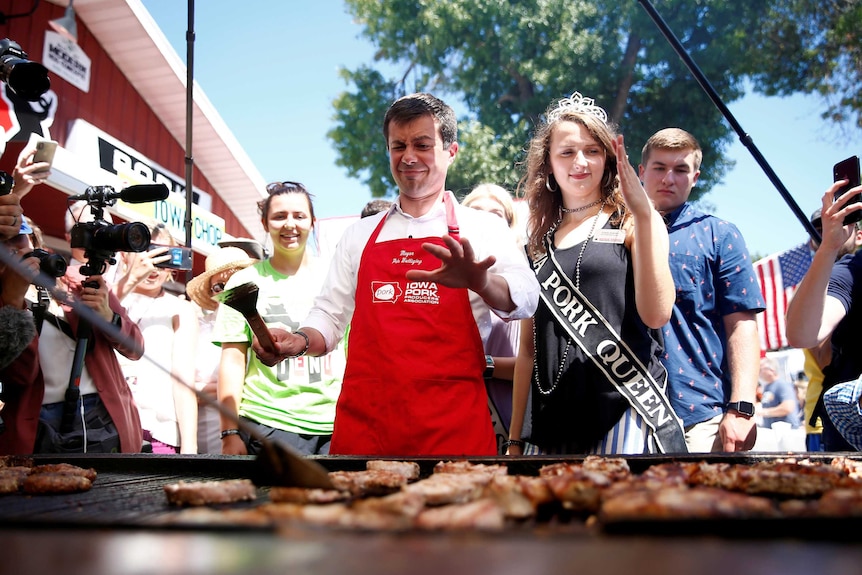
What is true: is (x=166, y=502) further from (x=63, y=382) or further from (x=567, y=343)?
(x=63, y=382)

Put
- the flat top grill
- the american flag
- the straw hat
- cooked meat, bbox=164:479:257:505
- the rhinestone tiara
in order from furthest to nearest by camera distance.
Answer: the american flag, the straw hat, the rhinestone tiara, cooked meat, bbox=164:479:257:505, the flat top grill

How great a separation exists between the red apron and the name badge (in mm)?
519

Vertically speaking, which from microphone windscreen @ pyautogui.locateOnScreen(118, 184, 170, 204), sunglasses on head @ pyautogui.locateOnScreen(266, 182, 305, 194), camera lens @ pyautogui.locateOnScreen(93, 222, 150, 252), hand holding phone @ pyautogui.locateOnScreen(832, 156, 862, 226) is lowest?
camera lens @ pyautogui.locateOnScreen(93, 222, 150, 252)

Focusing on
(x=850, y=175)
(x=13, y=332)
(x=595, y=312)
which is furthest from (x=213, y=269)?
(x=850, y=175)

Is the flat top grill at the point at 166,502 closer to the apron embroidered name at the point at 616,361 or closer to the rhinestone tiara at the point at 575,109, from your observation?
the apron embroidered name at the point at 616,361

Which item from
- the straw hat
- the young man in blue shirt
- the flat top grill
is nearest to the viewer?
the flat top grill

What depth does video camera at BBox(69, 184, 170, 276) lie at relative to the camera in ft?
9.39

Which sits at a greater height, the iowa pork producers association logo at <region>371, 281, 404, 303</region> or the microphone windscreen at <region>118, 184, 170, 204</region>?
the microphone windscreen at <region>118, 184, 170, 204</region>

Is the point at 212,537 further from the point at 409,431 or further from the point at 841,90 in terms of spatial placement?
the point at 841,90

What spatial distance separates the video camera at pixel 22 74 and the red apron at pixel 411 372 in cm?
146

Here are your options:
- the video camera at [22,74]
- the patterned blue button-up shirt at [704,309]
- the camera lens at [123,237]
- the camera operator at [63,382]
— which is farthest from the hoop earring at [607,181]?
the video camera at [22,74]

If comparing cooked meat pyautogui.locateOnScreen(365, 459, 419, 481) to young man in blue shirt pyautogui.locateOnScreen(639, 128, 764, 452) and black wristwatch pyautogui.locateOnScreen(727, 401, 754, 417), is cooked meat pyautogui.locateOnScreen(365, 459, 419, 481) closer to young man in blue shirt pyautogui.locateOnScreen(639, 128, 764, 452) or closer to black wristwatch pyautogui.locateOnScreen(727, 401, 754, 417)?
young man in blue shirt pyautogui.locateOnScreen(639, 128, 764, 452)

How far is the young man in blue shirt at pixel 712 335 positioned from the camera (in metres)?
2.51

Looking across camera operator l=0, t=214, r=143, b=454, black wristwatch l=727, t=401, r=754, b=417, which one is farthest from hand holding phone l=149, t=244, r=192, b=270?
black wristwatch l=727, t=401, r=754, b=417
